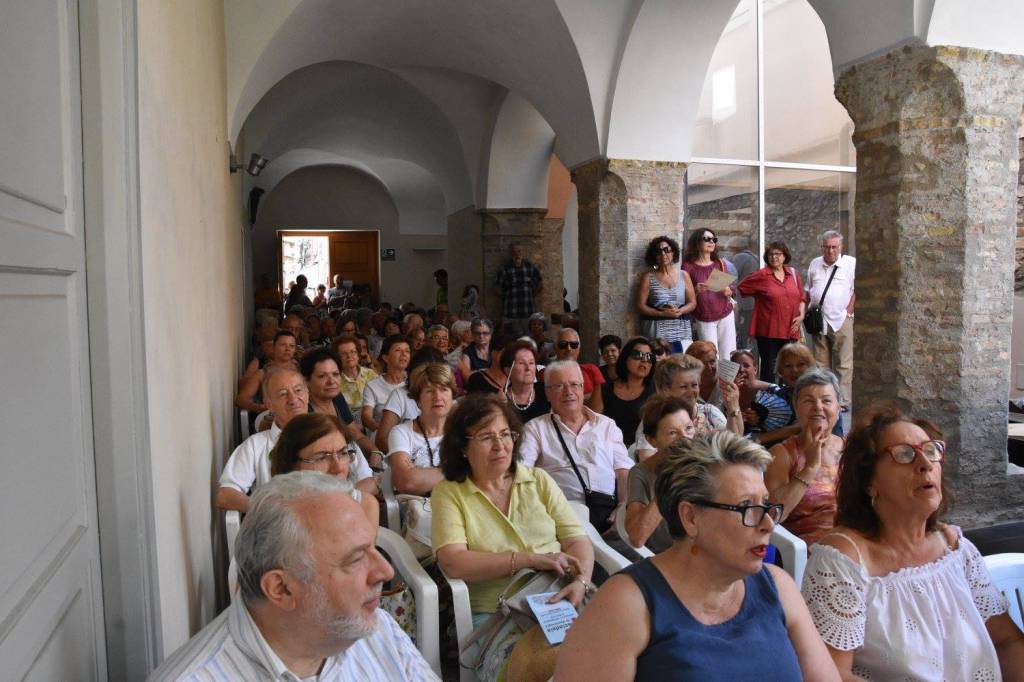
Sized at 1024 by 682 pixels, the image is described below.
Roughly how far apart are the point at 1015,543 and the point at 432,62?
7.47m

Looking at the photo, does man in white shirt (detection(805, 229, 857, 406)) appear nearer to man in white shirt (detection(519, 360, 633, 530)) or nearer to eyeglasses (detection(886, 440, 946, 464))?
man in white shirt (detection(519, 360, 633, 530))

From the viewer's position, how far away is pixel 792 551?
2811 mm

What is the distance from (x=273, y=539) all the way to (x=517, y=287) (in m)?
9.00

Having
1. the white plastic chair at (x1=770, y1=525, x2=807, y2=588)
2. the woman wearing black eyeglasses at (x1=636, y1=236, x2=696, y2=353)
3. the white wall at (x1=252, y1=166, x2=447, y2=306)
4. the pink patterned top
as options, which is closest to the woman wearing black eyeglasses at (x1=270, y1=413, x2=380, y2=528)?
the white plastic chair at (x1=770, y1=525, x2=807, y2=588)

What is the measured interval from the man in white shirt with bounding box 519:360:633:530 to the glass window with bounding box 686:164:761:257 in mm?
7068

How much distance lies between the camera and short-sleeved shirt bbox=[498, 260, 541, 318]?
10320mm

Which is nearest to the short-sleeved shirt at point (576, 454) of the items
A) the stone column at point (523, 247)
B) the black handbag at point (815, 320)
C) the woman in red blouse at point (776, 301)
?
the woman in red blouse at point (776, 301)

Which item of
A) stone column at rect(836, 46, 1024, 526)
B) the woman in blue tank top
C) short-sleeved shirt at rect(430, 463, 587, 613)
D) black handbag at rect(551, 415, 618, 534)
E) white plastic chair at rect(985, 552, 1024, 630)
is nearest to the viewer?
the woman in blue tank top

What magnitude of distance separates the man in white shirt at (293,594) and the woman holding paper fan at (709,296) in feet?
19.1

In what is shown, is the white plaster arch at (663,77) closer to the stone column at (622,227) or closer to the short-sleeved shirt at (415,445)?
the stone column at (622,227)

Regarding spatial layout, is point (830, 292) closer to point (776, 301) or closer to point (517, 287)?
point (776, 301)

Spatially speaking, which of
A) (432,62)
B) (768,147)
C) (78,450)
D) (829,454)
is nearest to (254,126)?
(432,62)

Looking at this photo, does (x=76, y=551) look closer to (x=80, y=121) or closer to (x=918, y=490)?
(x=80, y=121)

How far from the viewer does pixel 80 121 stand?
1448 millimetres
